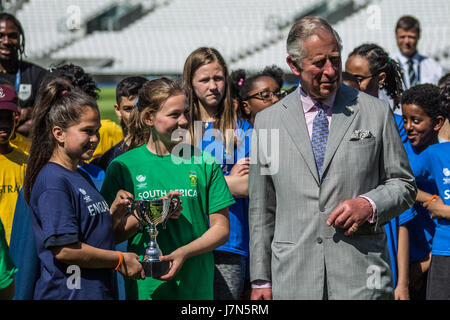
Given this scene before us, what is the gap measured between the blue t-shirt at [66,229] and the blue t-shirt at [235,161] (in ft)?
3.45

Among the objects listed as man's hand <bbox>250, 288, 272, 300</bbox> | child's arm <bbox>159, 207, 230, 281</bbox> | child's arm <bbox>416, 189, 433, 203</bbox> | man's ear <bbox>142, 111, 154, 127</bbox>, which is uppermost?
man's ear <bbox>142, 111, 154, 127</bbox>

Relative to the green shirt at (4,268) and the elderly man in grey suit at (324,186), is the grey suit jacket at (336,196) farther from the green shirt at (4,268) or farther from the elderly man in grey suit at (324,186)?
the green shirt at (4,268)

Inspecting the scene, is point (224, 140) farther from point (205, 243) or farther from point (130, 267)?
point (130, 267)

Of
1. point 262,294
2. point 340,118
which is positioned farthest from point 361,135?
point 262,294

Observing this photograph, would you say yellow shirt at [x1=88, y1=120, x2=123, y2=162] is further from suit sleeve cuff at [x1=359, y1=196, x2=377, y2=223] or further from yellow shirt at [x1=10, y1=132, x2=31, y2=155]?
suit sleeve cuff at [x1=359, y1=196, x2=377, y2=223]

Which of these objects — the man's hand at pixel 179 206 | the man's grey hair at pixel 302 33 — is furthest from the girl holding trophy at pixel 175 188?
the man's grey hair at pixel 302 33

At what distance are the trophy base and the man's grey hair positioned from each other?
1208mm

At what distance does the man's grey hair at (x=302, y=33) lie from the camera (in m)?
3.20

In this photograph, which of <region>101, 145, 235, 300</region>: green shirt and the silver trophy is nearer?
the silver trophy

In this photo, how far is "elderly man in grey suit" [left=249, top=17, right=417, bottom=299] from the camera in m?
3.11

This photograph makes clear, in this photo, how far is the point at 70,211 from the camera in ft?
10.6

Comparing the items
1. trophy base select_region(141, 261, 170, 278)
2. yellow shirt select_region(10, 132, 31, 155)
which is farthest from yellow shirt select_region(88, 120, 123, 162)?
trophy base select_region(141, 261, 170, 278)
